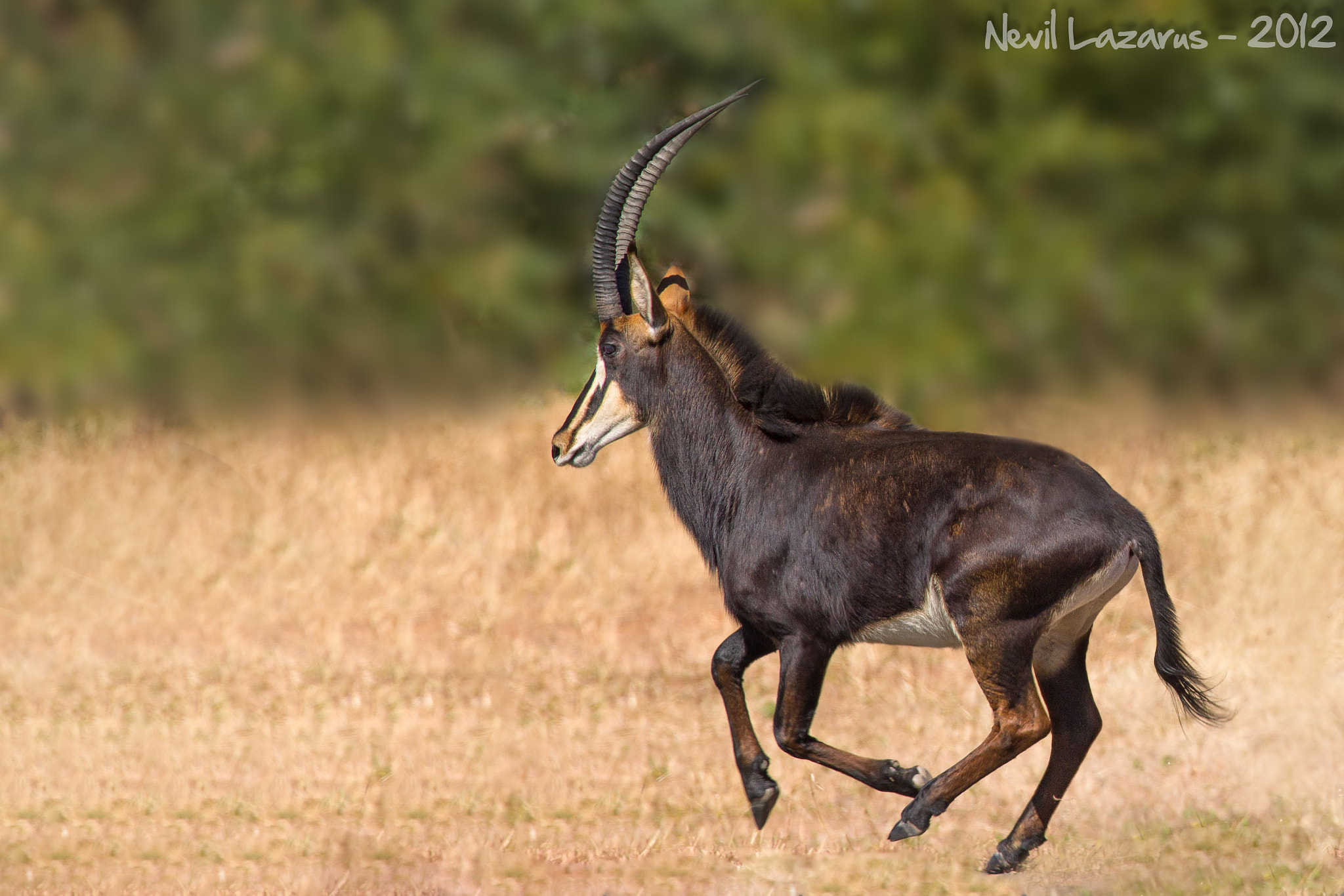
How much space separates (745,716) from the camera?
7.49 metres

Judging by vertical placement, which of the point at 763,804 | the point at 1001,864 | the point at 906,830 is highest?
the point at 906,830

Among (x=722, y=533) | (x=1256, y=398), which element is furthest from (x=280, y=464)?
(x=1256, y=398)

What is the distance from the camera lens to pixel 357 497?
15344mm

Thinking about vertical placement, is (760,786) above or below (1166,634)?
below

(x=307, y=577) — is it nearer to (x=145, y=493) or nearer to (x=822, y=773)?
(x=145, y=493)

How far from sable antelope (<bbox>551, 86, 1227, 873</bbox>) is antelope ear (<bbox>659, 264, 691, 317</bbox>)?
1 cm

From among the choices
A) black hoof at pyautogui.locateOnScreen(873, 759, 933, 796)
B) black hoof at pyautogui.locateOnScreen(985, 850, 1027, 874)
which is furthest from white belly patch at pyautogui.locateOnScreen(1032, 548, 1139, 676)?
black hoof at pyautogui.locateOnScreen(985, 850, 1027, 874)

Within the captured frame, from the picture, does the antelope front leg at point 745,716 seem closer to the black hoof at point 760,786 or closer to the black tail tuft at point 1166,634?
the black hoof at point 760,786

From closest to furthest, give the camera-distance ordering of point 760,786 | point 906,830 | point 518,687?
point 906,830, point 760,786, point 518,687

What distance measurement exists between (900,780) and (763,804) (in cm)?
73

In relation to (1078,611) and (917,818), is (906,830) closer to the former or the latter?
(917,818)

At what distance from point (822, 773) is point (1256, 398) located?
994 cm

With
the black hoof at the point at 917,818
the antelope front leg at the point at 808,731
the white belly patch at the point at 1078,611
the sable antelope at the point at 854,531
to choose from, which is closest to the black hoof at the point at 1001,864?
the sable antelope at the point at 854,531

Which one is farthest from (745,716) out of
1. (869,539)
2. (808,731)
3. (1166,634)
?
(1166,634)
